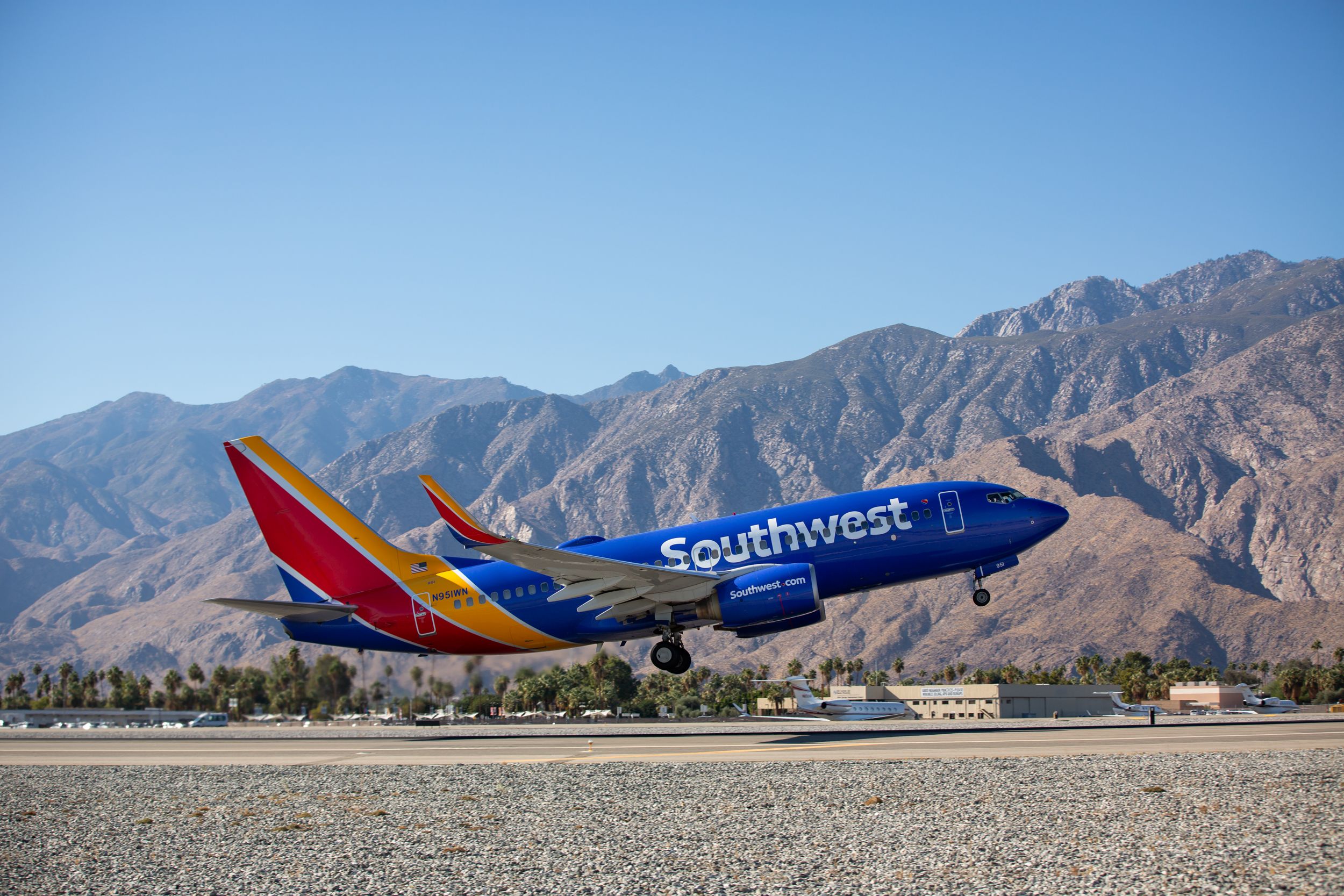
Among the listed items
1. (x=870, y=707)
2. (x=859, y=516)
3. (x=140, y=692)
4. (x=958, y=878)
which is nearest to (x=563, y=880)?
(x=958, y=878)

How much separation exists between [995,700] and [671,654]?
221ft

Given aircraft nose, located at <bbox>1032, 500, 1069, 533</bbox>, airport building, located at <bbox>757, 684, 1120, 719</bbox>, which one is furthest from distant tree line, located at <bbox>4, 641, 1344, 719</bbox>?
aircraft nose, located at <bbox>1032, 500, 1069, 533</bbox>

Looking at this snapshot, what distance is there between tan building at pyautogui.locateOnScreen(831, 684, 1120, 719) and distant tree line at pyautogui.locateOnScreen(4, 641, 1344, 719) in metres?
11.1

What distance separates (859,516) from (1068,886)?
74.7 feet

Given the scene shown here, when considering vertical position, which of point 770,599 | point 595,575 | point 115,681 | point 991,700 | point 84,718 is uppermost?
point 595,575

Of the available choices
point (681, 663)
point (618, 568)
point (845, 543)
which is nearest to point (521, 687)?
point (681, 663)

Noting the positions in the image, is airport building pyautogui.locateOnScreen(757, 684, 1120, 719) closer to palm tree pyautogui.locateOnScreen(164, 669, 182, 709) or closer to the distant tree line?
the distant tree line

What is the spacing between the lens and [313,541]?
38.2 m

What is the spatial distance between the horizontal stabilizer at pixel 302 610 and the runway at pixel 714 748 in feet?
14.4

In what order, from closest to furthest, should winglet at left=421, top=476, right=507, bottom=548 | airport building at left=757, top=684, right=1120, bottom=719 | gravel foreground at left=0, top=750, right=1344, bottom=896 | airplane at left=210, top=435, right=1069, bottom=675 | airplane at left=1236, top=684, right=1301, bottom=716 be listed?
gravel foreground at left=0, top=750, right=1344, bottom=896 → winglet at left=421, top=476, right=507, bottom=548 → airplane at left=210, top=435, right=1069, bottom=675 → airplane at left=1236, top=684, right=1301, bottom=716 → airport building at left=757, top=684, right=1120, bottom=719

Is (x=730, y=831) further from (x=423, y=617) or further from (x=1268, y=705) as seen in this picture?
(x=1268, y=705)

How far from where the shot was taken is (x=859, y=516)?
1341 inches

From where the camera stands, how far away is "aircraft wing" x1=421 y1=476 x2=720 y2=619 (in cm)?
3152

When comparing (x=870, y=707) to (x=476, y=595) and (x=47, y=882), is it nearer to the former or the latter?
(x=476, y=595)
